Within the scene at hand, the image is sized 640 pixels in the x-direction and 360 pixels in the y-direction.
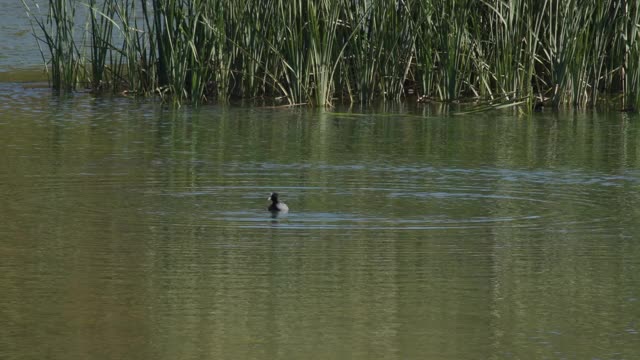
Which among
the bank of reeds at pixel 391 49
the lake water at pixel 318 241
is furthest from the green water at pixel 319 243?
the bank of reeds at pixel 391 49

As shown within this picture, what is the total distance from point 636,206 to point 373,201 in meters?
1.45

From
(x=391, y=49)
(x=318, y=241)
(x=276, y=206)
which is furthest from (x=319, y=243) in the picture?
(x=391, y=49)

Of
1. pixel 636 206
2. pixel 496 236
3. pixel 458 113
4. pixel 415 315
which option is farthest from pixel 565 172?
pixel 415 315

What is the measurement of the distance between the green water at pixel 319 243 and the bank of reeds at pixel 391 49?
4.97ft

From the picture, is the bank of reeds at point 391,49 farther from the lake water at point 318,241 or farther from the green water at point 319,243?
the green water at point 319,243

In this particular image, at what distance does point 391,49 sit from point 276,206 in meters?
6.38

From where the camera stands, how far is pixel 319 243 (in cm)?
686

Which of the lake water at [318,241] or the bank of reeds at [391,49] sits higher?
the bank of reeds at [391,49]

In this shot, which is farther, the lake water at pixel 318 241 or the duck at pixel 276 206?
the duck at pixel 276 206

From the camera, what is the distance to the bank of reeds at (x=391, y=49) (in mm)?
13414

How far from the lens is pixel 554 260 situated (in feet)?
21.4

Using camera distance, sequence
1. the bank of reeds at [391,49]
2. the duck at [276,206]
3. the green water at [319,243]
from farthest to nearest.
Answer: the bank of reeds at [391,49], the duck at [276,206], the green water at [319,243]

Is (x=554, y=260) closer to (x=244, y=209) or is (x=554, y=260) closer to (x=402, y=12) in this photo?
(x=244, y=209)

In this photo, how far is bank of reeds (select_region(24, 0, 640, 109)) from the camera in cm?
1341
